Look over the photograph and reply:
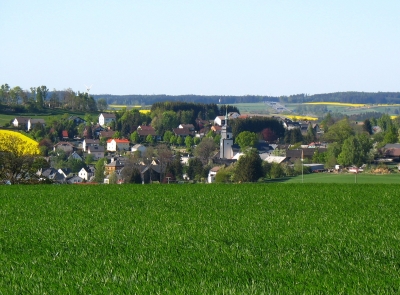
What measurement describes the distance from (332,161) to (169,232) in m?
61.1

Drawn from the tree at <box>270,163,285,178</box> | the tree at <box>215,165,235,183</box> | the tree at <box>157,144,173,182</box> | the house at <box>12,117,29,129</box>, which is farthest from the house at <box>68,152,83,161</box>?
the tree at <box>270,163,285,178</box>

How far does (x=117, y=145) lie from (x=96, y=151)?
7.61 m

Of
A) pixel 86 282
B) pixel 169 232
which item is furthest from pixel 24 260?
pixel 169 232

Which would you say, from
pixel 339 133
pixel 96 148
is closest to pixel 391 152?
pixel 339 133

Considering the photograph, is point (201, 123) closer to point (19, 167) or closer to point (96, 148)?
point (96, 148)

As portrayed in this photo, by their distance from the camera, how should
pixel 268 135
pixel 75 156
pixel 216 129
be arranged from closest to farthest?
1. pixel 75 156
2. pixel 268 135
3. pixel 216 129

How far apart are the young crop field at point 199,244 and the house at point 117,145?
295 feet

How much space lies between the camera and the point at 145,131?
124 meters

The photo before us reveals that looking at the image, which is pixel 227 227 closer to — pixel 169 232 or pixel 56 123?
pixel 169 232

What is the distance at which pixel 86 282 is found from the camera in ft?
30.3

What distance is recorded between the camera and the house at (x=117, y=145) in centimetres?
11031

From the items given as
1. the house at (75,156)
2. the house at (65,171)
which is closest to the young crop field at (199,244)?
the house at (65,171)

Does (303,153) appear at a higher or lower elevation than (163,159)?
lower

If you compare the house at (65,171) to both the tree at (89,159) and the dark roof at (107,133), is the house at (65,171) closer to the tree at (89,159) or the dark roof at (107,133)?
the tree at (89,159)
